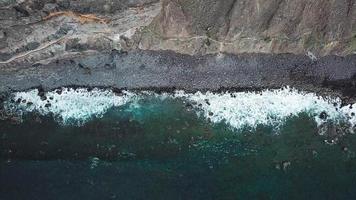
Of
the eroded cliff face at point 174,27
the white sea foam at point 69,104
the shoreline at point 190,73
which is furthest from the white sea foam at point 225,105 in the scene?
the eroded cliff face at point 174,27

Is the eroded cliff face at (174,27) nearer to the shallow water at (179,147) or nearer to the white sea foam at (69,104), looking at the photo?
the white sea foam at (69,104)

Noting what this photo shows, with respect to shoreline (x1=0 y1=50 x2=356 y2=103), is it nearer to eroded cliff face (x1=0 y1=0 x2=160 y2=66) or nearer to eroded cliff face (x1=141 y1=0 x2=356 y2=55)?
eroded cliff face (x1=141 y1=0 x2=356 y2=55)

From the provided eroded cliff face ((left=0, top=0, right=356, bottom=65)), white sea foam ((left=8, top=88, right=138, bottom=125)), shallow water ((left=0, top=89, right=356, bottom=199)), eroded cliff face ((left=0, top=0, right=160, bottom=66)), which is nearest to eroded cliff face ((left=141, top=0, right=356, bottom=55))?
eroded cliff face ((left=0, top=0, right=356, bottom=65))

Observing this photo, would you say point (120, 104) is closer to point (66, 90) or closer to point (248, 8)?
point (66, 90)

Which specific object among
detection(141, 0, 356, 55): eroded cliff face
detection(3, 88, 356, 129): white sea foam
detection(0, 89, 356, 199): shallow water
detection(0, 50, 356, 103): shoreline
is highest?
detection(141, 0, 356, 55): eroded cliff face

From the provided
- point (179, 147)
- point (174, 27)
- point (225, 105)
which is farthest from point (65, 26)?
point (225, 105)

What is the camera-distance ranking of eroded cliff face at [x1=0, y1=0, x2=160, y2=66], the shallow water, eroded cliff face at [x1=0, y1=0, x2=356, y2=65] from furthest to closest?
1. the shallow water
2. eroded cliff face at [x1=0, y1=0, x2=356, y2=65]
3. eroded cliff face at [x1=0, y1=0, x2=160, y2=66]

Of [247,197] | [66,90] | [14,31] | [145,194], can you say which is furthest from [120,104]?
[247,197]

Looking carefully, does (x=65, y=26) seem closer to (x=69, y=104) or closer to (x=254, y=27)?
(x=69, y=104)
